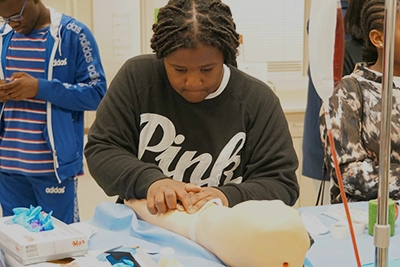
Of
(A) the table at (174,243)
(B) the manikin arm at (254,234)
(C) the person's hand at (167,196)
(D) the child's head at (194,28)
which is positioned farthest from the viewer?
(D) the child's head at (194,28)

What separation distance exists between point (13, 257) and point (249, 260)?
415 mm

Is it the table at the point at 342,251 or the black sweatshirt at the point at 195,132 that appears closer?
the table at the point at 342,251

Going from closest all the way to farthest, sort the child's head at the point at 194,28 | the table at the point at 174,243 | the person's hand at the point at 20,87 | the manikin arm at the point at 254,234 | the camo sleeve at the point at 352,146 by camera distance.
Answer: the manikin arm at the point at 254,234, the table at the point at 174,243, the child's head at the point at 194,28, the camo sleeve at the point at 352,146, the person's hand at the point at 20,87

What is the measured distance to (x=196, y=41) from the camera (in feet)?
4.25

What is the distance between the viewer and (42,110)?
7.06 ft

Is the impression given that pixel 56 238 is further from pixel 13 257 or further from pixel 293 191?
pixel 293 191

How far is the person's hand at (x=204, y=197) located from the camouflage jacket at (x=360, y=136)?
47 cm

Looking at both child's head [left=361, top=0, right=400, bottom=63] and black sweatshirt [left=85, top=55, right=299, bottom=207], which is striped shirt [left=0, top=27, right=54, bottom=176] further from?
child's head [left=361, top=0, right=400, bottom=63]

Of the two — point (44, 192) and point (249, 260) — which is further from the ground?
point (249, 260)

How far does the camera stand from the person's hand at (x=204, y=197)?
1.18m

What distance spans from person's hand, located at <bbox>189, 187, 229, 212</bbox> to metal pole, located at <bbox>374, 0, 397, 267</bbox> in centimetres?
47

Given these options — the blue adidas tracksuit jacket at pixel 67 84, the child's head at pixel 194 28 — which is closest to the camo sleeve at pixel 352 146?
the child's head at pixel 194 28

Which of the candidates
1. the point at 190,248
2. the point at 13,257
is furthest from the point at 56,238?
the point at 190,248

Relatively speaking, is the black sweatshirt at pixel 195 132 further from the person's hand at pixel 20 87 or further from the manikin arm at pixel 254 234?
the person's hand at pixel 20 87
